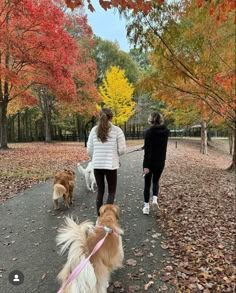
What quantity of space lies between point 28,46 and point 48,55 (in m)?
1.02

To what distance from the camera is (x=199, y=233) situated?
182 inches

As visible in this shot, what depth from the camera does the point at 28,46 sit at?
13.3 meters

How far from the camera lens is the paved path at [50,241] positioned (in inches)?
127

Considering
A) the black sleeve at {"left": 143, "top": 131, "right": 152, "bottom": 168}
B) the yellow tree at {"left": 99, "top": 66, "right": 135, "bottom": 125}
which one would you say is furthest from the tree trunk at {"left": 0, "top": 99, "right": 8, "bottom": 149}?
the black sleeve at {"left": 143, "top": 131, "right": 152, "bottom": 168}

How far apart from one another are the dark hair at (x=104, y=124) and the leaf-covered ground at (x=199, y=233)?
1.95 metres

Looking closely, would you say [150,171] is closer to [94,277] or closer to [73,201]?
[73,201]

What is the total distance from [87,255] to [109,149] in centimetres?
192

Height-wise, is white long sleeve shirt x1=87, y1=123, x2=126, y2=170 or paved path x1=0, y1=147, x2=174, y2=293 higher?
white long sleeve shirt x1=87, y1=123, x2=126, y2=170

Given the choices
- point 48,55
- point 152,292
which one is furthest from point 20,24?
point 152,292

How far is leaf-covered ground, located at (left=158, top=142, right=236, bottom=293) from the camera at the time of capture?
3.32 metres

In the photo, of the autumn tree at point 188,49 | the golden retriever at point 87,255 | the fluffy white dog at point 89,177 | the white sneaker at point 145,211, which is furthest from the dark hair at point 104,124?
the fluffy white dog at point 89,177

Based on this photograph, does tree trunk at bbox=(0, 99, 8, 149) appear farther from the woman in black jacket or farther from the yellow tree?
the woman in black jacket

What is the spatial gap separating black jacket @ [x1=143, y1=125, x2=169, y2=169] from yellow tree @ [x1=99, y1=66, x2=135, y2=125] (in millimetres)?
23090

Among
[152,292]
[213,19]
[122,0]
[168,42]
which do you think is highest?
[213,19]
